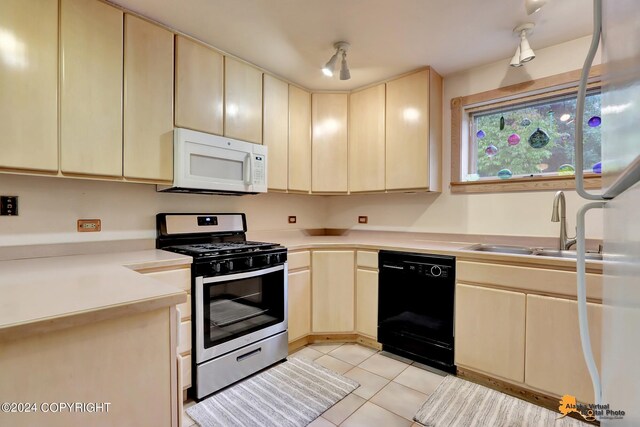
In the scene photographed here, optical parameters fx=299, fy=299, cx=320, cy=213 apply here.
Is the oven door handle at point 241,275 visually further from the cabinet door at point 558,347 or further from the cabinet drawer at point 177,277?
the cabinet door at point 558,347

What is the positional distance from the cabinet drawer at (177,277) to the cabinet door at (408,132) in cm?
183

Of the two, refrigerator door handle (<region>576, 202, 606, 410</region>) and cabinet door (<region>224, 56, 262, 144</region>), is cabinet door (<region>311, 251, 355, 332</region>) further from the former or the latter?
refrigerator door handle (<region>576, 202, 606, 410</region>)

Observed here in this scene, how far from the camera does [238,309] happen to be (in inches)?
81.0

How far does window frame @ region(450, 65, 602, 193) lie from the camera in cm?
212

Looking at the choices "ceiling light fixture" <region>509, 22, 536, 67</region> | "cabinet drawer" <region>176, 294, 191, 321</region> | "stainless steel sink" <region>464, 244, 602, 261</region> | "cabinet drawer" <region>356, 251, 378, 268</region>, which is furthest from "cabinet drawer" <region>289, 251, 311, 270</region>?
"ceiling light fixture" <region>509, 22, 536, 67</region>

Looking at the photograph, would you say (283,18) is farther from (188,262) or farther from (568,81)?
(568,81)

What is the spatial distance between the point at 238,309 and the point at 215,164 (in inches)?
40.9

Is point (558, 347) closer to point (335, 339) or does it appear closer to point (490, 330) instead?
point (490, 330)

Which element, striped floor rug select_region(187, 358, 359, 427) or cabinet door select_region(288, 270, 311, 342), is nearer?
striped floor rug select_region(187, 358, 359, 427)

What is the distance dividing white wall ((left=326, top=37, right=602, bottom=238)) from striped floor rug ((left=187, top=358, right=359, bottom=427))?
5.10ft

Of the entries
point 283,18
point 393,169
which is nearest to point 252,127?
point 283,18

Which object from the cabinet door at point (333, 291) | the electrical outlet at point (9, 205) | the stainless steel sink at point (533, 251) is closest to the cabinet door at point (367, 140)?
the cabinet door at point (333, 291)

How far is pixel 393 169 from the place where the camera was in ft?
8.90

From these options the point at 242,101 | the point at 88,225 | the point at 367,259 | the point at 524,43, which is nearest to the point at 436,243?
the point at 367,259
